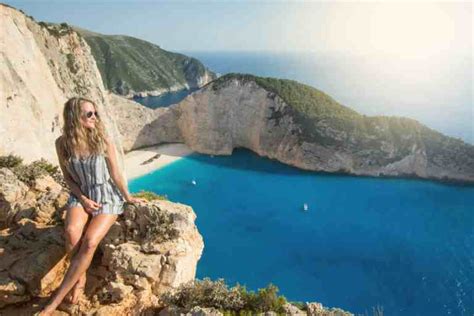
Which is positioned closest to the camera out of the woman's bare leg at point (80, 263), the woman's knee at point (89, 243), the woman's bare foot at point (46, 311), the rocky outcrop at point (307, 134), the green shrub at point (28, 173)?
the woman's bare foot at point (46, 311)

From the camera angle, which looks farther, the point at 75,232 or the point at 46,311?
the point at 75,232

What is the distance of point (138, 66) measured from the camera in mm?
133500

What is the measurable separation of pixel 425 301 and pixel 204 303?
1873 centimetres

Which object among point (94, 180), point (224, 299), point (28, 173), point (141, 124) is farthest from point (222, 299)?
point (141, 124)

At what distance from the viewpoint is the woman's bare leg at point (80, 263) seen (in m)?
5.42

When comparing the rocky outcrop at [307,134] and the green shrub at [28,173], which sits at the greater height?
the green shrub at [28,173]

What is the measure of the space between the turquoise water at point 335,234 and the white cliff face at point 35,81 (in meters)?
11.3

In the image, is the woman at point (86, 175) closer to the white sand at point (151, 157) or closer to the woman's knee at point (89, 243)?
the woman's knee at point (89, 243)

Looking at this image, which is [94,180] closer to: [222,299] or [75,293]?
[75,293]

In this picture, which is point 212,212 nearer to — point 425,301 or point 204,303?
point 425,301

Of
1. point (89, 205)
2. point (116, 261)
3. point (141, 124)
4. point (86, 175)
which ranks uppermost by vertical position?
point (86, 175)

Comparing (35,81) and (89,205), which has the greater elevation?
(35,81)

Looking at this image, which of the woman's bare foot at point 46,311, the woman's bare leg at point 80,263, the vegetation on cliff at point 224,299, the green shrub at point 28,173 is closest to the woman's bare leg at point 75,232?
the woman's bare leg at point 80,263

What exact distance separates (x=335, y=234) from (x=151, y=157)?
82.7 ft
